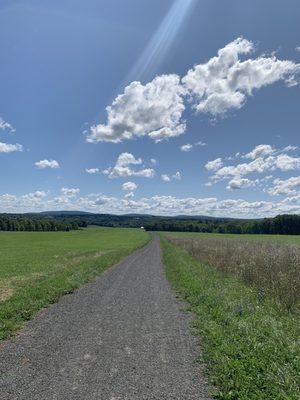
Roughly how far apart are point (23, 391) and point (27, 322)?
5.03 meters

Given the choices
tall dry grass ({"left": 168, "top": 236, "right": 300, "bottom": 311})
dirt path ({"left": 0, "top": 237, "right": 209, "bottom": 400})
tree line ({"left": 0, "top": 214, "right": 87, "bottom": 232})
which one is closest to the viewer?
dirt path ({"left": 0, "top": 237, "right": 209, "bottom": 400})

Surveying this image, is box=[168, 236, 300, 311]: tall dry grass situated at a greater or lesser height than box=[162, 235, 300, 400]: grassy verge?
greater

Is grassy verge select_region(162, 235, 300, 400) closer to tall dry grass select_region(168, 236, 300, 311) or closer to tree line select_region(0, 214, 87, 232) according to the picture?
tall dry grass select_region(168, 236, 300, 311)

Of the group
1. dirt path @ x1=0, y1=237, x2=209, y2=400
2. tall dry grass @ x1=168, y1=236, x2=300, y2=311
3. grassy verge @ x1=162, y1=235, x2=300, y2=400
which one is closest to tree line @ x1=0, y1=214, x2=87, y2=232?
tall dry grass @ x1=168, y1=236, x2=300, y2=311

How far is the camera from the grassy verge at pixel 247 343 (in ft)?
20.2

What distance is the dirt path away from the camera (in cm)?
612

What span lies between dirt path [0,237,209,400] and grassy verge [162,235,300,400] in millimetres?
457

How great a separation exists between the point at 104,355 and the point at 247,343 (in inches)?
131

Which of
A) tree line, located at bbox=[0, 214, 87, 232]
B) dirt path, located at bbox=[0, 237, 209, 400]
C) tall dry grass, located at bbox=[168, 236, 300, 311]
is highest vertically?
tree line, located at bbox=[0, 214, 87, 232]

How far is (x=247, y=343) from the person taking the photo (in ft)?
27.2

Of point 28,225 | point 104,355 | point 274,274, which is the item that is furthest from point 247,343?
point 28,225

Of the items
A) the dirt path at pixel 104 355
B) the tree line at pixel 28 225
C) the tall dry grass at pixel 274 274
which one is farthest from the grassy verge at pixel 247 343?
the tree line at pixel 28 225

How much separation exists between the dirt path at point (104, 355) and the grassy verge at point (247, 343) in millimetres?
457

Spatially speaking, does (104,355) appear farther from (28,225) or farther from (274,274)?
(28,225)
